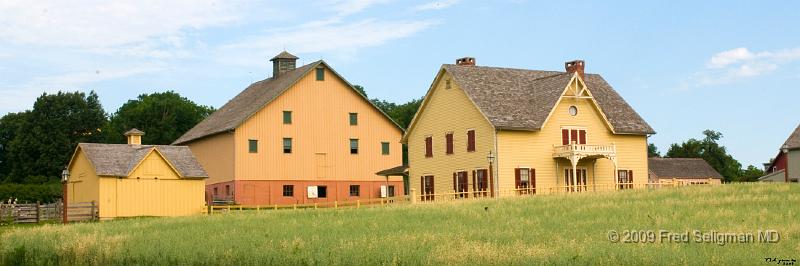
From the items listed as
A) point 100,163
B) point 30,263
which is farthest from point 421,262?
point 100,163

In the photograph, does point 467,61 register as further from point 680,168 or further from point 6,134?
point 6,134

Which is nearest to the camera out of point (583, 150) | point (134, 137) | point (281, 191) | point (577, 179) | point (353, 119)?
point (583, 150)

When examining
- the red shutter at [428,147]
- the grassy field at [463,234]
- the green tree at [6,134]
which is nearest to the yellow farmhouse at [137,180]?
the red shutter at [428,147]

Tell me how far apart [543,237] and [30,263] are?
14.2 metres

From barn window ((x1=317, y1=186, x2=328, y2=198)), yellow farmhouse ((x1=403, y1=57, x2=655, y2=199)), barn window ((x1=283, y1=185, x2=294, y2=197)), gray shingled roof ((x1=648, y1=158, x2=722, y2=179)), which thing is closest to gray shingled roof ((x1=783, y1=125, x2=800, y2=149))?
yellow farmhouse ((x1=403, y1=57, x2=655, y2=199))

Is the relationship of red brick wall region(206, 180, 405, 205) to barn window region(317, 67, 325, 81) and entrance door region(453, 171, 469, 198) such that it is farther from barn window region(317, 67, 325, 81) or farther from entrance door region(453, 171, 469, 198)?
entrance door region(453, 171, 469, 198)

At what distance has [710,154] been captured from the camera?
142250 millimetres

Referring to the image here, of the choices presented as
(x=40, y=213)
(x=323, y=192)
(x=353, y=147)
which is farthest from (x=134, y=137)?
(x=353, y=147)

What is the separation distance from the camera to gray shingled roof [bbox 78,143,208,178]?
67.8m

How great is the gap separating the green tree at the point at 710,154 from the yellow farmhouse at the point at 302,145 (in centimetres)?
6294

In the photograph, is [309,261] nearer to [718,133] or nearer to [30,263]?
[30,263]

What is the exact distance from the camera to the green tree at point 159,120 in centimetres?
11819

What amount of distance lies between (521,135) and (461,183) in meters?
4.53

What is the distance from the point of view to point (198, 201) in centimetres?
7062
